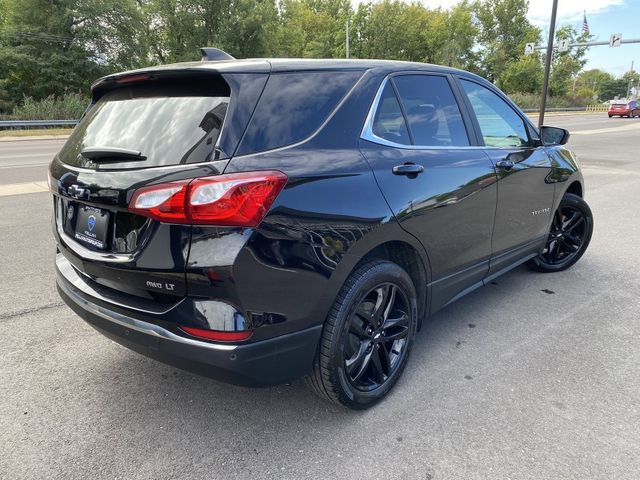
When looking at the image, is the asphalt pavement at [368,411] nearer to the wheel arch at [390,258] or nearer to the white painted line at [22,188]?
the wheel arch at [390,258]

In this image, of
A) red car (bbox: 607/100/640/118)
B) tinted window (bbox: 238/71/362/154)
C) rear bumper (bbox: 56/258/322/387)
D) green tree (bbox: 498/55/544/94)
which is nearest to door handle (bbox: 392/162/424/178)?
tinted window (bbox: 238/71/362/154)

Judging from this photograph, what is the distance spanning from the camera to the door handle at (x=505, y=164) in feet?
11.2

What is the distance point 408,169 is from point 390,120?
Result: 1.01 feet

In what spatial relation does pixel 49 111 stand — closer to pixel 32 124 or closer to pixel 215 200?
pixel 32 124

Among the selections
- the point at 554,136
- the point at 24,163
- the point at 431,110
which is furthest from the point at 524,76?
the point at 431,110

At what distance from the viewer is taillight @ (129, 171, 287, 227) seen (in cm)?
192

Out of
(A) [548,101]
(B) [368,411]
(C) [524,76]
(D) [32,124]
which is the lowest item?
(B) [368,411]

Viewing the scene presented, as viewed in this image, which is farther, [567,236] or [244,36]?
[244,36]

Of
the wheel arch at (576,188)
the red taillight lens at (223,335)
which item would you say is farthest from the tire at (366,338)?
the wheel arch at (576,188)

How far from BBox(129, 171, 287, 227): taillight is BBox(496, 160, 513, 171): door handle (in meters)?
2.06

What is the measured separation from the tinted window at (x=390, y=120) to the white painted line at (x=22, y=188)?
25.1 ft

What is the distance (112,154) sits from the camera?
88.1 inches

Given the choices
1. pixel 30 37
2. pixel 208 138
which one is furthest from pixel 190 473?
pixel 30 37

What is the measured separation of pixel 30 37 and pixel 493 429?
40.5 metres
